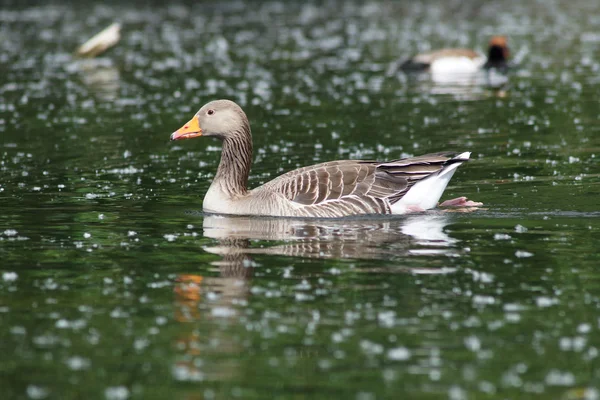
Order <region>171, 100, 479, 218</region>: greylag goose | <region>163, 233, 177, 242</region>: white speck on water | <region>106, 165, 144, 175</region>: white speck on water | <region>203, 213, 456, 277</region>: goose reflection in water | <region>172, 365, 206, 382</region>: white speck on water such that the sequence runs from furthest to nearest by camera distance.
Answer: <region>106, 165, 144, 175</region>: white speck on water
<region>171, 100, 479, 218</region>: greylag goose
<region>163, 233, 177, 242</region>: white speck on water
<region>203, 213, 456, 277</region>: goose reflection in water
<region>172, 365, 206, 382</region>: white speck on water

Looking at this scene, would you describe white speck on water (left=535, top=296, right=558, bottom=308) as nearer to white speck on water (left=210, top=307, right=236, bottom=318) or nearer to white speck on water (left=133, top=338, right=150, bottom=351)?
white speck on water (left=210, top=307, right=236, bottom=318)

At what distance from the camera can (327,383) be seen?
9.48 meters

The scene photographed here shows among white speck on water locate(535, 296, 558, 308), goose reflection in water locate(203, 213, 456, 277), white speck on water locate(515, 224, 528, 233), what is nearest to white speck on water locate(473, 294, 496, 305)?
white speck on water locate(535, 296, 558, 308)

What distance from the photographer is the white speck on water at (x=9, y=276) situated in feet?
43.2

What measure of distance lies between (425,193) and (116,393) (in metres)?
8.51

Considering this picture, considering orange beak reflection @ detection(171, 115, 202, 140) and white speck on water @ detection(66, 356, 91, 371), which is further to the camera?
orange beak reflection @ detection(171, 115, 202, 140)

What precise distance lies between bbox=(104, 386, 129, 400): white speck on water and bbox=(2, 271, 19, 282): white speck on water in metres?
4.24

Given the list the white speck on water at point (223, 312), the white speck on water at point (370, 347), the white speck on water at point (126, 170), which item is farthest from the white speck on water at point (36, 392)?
the white speck on water at point (126, 170)

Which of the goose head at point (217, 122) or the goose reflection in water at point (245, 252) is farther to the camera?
the goose head at point (217, 122)

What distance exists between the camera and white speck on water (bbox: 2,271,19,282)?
519 inches

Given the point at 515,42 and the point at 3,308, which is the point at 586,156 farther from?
the point at 515,42

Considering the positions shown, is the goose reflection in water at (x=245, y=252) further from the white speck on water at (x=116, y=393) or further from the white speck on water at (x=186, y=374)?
the white speck on water at (x=116, y=393)

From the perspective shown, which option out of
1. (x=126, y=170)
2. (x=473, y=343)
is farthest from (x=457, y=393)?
(x=126, y=170)

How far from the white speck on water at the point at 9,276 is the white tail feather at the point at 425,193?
6.21 metres
